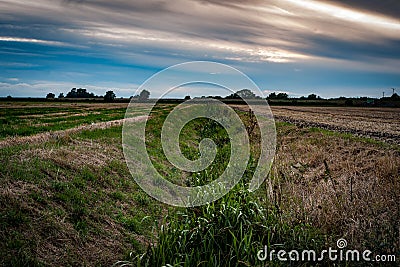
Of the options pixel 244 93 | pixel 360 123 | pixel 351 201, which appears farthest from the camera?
pixel 360 123

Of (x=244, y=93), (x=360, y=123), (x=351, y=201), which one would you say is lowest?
(x=351, y=201)

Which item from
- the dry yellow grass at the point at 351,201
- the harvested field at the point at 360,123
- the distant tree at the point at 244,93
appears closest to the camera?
the dry yellow grass at the point at 351,201

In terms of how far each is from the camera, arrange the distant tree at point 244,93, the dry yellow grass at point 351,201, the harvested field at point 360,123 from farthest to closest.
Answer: the harvested field at point 360,123
the distant tree at point 244,93
the dry yellow grass at point 351,201

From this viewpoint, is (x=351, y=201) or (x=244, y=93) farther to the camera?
(x=244, y=93)

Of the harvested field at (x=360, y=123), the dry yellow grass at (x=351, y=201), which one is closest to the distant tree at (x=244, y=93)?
the dry yellow grass at (x=351, y=201)

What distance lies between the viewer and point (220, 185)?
808cm

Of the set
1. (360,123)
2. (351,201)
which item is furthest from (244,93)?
(360,123)

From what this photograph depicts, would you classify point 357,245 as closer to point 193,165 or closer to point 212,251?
point 212,251

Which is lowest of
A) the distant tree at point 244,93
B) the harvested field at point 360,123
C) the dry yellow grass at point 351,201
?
the dry yellow grass at point 351,201

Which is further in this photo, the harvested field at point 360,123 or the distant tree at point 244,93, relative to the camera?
the harvested field at point 360,123

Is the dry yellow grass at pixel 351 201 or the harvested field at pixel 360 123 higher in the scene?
the harvested field at pixel 360 123

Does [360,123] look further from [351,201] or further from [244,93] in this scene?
[351,201]

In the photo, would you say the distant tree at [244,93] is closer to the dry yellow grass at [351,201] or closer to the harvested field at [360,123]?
the dry yellow grass at [351,201]

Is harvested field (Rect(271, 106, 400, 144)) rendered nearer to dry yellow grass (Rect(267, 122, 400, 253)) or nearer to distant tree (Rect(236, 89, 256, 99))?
dry yellow grass (Rect(267, 122, 400, 253))
